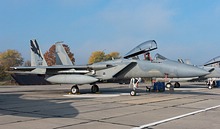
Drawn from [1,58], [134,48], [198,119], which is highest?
[1,58]

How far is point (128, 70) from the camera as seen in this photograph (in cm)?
1448

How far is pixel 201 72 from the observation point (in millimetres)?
13234

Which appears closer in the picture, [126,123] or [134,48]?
[126,123]

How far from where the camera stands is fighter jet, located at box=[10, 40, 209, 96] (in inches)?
535

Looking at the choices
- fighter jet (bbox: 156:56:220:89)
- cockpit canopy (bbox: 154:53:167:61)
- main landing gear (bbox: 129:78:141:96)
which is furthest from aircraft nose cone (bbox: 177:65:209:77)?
fighter jet (bbox: 156:56:220:89)

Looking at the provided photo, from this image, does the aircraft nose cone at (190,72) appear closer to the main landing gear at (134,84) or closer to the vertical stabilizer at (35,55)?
the main landing gear at (134,84)

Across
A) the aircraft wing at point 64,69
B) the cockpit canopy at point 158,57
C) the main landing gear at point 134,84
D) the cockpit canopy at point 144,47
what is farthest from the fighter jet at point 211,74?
the aircraft wing at point 64,69

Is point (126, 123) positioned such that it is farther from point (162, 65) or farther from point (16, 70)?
point (16, 70)

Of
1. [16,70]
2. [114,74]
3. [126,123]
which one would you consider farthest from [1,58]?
[126,123]

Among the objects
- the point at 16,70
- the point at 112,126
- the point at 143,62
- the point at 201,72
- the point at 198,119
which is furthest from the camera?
the point at 16,70

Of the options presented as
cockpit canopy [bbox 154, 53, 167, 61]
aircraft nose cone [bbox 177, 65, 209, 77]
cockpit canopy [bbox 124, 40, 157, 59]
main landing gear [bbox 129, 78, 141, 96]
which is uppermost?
cockpit canopy [bbox 124, 40, 157, 59]

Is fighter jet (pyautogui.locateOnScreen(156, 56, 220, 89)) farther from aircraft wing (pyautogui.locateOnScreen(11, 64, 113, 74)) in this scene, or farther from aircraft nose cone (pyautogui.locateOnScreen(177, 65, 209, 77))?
aircraft wing (pyautogui.locateOnScreen(11, 64, 113, 74))

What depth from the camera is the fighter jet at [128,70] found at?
44.6ft

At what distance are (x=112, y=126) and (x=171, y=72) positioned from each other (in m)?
8.74
